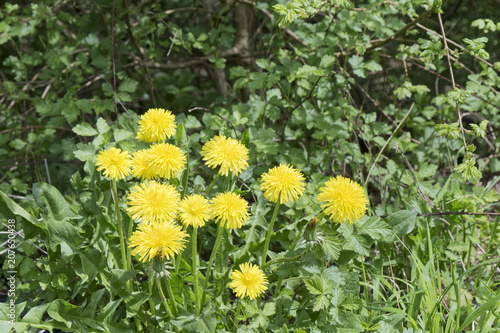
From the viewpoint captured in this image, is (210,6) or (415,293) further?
(210,6)

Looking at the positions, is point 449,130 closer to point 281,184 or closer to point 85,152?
point 281,184

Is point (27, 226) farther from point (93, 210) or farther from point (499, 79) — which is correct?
point (499, 79)

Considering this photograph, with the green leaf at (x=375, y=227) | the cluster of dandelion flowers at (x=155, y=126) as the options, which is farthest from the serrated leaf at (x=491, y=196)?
the cluster of dandelion flowers at (x=155, y=126)

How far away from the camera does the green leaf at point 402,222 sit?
1.73 m

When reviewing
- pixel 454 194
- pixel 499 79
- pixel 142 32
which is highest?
pixel 142 32

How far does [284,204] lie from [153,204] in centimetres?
96

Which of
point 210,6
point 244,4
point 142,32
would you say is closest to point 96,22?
point 142,32

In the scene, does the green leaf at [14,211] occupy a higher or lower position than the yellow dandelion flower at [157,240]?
higher

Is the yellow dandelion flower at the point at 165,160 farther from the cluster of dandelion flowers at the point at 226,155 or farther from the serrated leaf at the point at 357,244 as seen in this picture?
the serrated leaf at the point at 357,244

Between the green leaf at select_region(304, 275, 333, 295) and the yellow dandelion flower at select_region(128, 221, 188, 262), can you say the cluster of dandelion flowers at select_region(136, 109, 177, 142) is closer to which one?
the yellow dandelion flower at select_region(128, 221, 188, 262)

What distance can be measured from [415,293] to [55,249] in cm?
122

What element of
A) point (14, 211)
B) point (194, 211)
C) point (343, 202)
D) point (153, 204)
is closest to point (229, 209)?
point (194, 211)

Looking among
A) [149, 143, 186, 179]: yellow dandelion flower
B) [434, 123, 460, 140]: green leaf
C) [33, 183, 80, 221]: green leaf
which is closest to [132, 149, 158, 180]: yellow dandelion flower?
[149, 143, 186, 179]: yellow dandelion flower

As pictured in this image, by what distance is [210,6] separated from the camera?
3.12 metres
